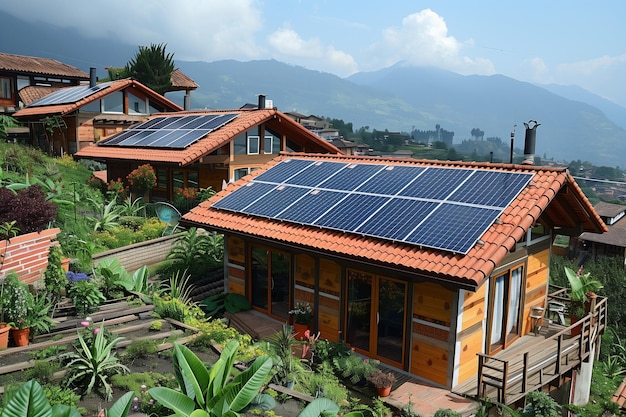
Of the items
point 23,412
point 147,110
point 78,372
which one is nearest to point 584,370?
point 78,372

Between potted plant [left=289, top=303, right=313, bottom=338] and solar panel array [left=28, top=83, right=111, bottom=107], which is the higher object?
solar panel array [left=28, top=83, right=111, bottom=107]

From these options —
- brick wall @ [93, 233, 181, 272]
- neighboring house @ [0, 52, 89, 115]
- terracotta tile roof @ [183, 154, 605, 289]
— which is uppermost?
neighboring house @ [0, 52, 89, 115]

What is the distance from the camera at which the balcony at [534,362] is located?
10.6 metres

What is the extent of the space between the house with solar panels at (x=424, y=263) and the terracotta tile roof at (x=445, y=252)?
30mm

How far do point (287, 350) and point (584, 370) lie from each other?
28.8ft

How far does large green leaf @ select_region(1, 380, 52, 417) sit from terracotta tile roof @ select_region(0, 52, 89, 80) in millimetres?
42395

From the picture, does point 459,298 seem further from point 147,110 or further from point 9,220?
point 147,110

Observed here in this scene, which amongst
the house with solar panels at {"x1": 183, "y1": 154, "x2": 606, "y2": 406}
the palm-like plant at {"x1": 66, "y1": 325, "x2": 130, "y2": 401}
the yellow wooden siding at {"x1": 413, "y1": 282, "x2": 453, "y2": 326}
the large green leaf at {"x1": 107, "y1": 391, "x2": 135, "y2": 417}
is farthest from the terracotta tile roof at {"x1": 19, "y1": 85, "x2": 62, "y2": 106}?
the large green leaf at {"x1": 107, "y1": 391, "x2": 135, "y2": 417}

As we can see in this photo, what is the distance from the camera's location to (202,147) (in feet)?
75.6

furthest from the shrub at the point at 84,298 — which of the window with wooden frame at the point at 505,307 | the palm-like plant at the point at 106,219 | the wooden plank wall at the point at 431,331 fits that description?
the window with wooden frame at the point at 505,307

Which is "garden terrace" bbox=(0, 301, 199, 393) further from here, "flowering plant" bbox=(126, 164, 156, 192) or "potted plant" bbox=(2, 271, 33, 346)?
"flowering plant" bbox=(126, 164, 156, 192)

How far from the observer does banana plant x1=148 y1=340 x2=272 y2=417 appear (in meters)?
6.38

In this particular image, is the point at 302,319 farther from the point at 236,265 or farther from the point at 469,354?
the point at 469,354

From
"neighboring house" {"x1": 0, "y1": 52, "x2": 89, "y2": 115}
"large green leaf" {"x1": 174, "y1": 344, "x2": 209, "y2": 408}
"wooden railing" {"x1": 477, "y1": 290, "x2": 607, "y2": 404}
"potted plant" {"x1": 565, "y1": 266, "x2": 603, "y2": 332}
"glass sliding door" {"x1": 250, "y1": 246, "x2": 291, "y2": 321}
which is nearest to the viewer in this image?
"large green leaf" {"x1": 174, "y1": 344, "x2": 209, "y2": 408}
